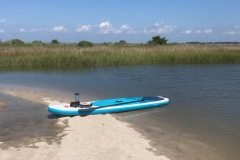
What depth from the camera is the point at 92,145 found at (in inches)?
292

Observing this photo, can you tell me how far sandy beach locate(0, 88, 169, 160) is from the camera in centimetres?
680

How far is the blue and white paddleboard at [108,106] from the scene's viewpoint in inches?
410

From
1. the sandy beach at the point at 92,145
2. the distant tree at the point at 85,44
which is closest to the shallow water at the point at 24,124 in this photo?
the sandy beach at the point at 92,145

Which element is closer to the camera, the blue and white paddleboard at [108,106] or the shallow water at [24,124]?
the shallow water at [24,124]

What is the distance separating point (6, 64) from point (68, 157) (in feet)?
77.5

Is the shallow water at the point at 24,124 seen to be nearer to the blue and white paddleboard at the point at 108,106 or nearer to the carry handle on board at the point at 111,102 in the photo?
the blue and white paddleboard at the point at 108,106

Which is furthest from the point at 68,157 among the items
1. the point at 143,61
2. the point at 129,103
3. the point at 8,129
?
the point at 143,61

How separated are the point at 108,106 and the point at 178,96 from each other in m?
4.38

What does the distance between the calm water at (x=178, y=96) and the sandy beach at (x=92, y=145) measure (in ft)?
1.88

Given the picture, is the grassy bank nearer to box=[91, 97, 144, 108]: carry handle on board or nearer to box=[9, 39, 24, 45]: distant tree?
box=[91, 97, 144, 108]: carry handle on board

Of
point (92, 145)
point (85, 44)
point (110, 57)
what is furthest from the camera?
point (85, 44)

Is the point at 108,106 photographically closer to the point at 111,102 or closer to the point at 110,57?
the point at 111,102

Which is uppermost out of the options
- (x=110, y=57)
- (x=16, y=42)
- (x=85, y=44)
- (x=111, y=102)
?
(x=16, y=42)

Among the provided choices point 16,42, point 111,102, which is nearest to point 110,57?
point 111,102
